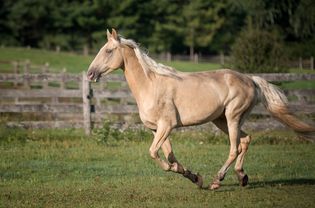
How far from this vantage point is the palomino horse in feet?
37.2

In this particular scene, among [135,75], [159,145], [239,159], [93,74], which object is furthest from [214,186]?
[93,74]

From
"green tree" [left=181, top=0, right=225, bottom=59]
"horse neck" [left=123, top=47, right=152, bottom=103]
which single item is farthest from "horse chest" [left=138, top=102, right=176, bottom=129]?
"green tree" [left=181, top=0, right=225, bottom=59]

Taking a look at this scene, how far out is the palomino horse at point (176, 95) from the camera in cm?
1133

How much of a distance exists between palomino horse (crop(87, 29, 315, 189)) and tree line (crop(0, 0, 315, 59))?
6729cm

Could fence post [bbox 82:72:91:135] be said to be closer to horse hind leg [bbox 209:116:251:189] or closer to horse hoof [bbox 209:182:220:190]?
horse hind leg [bbox 209:116:251:189]

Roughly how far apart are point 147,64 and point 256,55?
12465 mm

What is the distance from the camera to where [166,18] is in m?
84.2

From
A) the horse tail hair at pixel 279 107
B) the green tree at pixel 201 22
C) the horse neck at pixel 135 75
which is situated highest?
the horse neck at pixel 135 75

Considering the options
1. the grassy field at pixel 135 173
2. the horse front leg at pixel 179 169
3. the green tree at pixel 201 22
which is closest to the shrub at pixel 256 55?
the grassy field at pixel 135 173

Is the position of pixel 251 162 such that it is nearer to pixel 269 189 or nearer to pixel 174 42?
pixel 269 189

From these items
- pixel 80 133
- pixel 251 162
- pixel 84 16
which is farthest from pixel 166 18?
pixel 251 162

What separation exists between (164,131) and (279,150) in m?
6.35

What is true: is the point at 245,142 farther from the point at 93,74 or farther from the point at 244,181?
the point at 93,74

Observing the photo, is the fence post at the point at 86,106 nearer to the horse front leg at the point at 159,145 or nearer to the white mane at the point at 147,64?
the white mane at the point at 147,64
